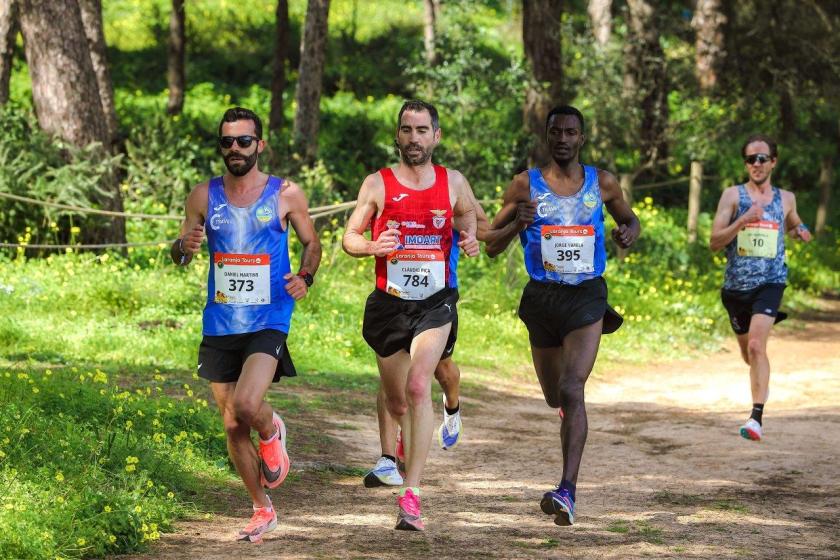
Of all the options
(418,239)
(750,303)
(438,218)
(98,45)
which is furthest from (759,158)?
(98,45)

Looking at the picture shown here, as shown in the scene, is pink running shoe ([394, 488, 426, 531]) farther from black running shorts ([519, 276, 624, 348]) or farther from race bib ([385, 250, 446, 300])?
black running shorts ([519, 276, 624, 348])

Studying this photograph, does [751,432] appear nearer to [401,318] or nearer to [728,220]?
[728,220]

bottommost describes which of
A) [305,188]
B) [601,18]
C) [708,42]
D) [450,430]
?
[450,430]

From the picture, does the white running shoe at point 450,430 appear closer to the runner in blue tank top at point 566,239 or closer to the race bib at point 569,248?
the runner in blue tank top at point 566,239

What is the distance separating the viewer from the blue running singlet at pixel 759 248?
1034 cm

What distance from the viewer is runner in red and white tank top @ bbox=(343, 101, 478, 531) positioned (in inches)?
287

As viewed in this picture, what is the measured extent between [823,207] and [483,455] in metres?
18.0

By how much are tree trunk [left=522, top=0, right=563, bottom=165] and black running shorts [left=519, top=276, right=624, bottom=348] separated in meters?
12.6

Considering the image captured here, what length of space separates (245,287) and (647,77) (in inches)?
578

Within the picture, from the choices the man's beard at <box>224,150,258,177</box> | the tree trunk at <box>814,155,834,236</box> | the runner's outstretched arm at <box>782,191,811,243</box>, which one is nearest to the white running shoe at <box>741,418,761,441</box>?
the runner's outstretched arm at <box>782,191,811,243</box>

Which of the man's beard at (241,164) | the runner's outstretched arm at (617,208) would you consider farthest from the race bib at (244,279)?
the runner's outstretched arm at (617,208)

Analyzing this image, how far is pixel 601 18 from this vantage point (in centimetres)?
2391

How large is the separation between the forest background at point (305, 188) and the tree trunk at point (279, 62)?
63 millimetres

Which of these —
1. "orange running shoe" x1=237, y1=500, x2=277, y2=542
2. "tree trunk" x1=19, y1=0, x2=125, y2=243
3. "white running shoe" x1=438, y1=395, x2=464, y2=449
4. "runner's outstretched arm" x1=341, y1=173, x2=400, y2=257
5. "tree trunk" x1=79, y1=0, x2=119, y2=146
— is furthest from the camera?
"tree trunk" x1=79, y1=0, x2=119, y2=146
